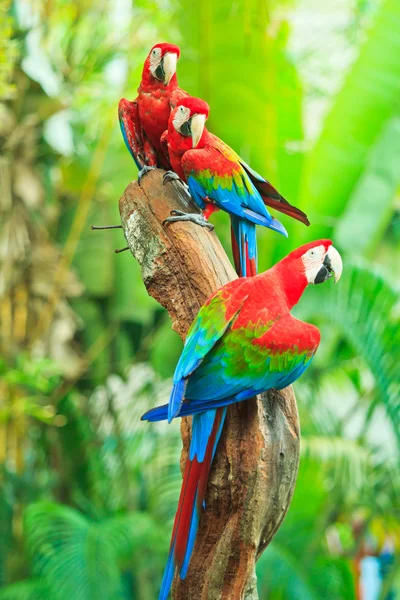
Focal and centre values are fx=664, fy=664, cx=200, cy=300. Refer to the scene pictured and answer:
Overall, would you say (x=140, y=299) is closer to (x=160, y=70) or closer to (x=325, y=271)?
(x=160, y=70)

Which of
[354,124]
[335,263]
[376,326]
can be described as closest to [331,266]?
[335,263]

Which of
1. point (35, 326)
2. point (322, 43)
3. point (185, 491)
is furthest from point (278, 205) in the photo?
point (322, 43)

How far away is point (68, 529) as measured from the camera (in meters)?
2.39

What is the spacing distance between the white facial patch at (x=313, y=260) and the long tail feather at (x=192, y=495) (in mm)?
234

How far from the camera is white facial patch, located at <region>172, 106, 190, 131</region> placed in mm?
1010

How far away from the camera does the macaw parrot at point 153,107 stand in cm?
110

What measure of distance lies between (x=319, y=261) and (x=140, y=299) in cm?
209

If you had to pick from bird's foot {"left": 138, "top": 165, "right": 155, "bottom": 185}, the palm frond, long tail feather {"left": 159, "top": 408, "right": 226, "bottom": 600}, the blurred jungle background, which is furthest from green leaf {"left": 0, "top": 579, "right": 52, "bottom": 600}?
bird's foot {"left": 138, "top": 165, "right": 155, "bottom": 185}

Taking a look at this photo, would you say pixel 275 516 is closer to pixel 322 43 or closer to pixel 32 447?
pixel 32 447

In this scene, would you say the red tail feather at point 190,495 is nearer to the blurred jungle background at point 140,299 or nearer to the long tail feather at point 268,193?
the long tail feather at point 268,193

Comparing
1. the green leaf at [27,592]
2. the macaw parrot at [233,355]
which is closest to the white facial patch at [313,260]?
the macaw parrot at [233,355]

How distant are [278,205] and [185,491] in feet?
1.53

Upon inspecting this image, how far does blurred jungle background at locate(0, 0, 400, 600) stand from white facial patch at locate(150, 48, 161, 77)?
0.75 meters

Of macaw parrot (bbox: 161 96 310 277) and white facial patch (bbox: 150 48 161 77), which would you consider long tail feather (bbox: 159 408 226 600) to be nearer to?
macaw parrot (bbox: 161 96 310 277)
